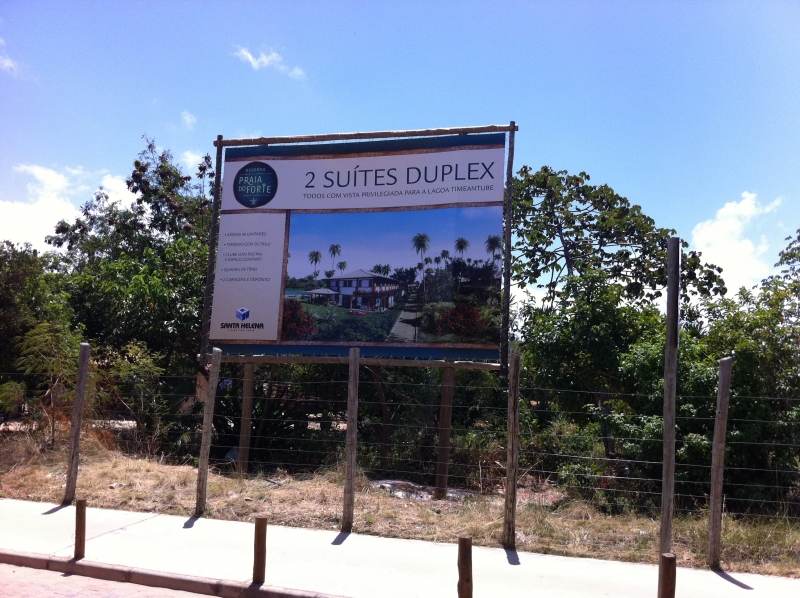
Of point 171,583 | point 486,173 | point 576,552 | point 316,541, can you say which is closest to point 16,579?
point 171,583

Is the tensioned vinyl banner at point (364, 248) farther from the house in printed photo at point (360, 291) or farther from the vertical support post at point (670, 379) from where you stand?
the vertical support post at point (670, 379)

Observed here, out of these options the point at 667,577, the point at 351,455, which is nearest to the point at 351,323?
the point at 351,455

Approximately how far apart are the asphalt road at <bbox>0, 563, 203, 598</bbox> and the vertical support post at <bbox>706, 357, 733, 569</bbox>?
204 inches

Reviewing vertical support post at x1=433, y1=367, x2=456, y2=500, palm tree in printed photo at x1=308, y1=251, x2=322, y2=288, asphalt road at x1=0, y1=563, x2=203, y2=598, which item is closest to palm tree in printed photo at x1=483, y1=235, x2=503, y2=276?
vertical support post at x1=433, y1=367, x2=456, y2=500

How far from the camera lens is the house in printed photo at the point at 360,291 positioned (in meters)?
12.4

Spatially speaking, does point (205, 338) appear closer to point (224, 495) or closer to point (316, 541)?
point (224, 495)

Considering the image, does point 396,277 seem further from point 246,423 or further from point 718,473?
point 718,473

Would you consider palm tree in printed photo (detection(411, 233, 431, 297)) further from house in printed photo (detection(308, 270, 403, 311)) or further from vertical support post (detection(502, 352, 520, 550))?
vertical support post (detection(502, 352, 520, 550))

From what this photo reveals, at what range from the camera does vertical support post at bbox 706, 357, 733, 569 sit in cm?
717

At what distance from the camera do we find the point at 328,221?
42.2 ft

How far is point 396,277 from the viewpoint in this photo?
1236 cm

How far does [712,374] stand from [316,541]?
6067 mm

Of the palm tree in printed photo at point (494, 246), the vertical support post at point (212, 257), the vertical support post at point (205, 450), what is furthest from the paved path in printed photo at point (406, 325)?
the vertical support post at point (212, 257)

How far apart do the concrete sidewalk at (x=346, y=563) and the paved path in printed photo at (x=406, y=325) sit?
4.37 m
